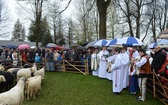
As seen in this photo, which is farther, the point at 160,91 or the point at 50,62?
the point at 50,62

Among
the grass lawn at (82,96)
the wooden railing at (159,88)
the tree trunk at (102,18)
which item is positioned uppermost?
the tree trunk at (102,18)

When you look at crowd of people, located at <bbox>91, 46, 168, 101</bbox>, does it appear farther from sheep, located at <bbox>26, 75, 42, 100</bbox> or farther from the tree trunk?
the tree trunk

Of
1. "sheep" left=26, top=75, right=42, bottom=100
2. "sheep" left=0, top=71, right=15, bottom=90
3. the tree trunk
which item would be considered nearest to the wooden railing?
"sheep" left=26, top=75, right=42, bottom=100

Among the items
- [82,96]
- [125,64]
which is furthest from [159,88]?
[82,96]

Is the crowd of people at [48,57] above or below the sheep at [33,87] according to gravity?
above

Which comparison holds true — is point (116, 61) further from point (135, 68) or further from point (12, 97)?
point (12, 97)

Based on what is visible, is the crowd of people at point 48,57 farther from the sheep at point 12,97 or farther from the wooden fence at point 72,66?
the sheep at point 12,97

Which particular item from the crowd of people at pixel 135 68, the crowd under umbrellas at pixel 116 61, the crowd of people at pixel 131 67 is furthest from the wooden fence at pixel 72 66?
the crowd of people at pixel 135 68

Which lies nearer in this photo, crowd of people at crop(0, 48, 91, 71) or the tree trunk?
crowd of people at crop(0, 48, 91, 71)

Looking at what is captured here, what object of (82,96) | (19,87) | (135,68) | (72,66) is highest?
(135,68)

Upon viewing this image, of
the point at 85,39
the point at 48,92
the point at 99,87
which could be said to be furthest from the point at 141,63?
the point at 85,39

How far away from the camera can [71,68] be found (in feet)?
51.7

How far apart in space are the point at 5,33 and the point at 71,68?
27.9 meters

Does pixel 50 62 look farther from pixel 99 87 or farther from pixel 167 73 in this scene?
pixel 167 73
